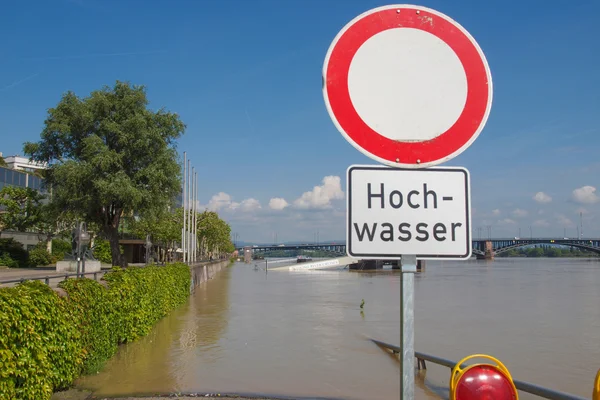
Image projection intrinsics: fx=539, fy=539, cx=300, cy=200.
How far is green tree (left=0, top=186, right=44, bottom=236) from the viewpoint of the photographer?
4872 cm

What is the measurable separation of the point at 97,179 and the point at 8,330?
32.7m

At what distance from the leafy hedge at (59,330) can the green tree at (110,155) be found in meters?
25.3

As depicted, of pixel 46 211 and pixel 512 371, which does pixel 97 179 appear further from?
pixel 512 371

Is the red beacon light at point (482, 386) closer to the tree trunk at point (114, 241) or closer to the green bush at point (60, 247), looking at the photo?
the tree trunk at point (114, 241)

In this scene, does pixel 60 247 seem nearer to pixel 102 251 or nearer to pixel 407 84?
pixel 102 251

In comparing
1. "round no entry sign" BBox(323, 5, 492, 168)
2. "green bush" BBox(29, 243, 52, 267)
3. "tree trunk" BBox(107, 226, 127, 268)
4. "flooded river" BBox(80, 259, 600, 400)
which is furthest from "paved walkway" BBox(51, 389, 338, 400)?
"green bush" BBox(29, 243, 52, 267)

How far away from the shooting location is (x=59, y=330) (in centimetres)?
692

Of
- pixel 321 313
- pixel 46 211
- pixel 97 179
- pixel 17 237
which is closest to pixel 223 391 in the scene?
pixel 321 313

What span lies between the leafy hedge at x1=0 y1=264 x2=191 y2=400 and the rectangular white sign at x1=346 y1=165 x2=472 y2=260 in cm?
460

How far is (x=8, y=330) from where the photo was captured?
5.46 meters

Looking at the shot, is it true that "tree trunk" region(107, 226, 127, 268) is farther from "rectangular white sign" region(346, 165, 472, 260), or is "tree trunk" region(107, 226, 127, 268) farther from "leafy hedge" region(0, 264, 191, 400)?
"rectangular white sign" region(346, 165, 472, 260)

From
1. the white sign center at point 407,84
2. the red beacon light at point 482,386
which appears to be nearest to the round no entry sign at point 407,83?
the white sign center at point 407,84

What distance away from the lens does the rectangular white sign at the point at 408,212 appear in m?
2.26

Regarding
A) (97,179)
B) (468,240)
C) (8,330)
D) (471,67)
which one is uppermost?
(97,179)
